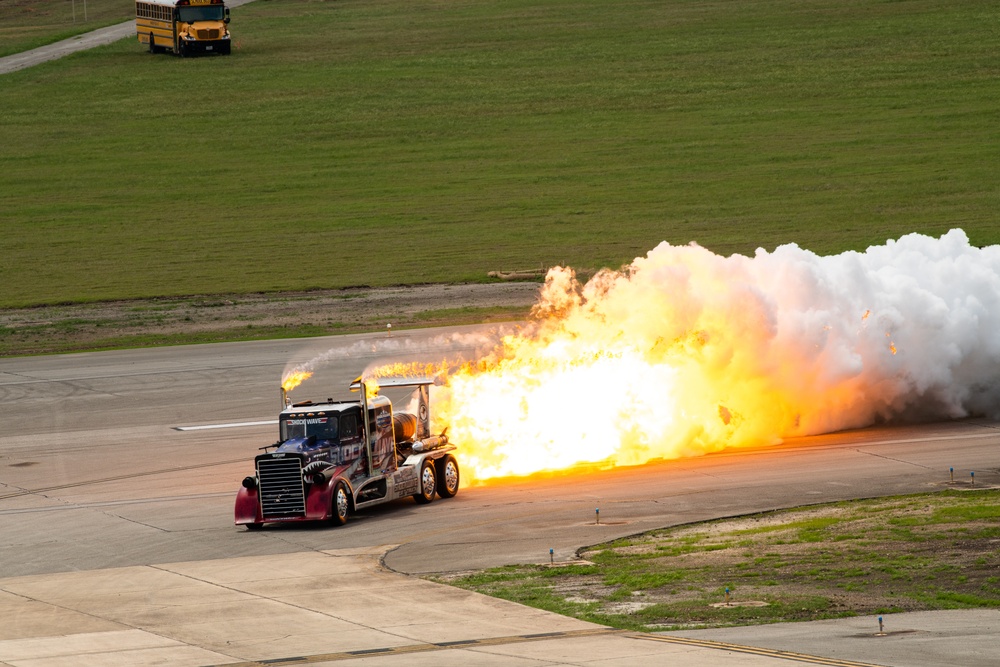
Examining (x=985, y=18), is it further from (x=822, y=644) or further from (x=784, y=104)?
(x=822, y=644)

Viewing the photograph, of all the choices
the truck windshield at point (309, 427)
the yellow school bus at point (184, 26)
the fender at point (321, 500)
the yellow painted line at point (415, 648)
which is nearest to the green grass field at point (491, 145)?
the yellow school bus at point (184, 26)

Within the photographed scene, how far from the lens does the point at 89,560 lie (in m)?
27.8

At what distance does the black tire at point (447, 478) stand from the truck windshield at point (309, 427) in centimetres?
308

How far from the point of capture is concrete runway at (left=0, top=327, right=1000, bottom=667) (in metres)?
21.3

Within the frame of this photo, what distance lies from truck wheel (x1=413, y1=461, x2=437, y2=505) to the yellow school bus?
2574 inches

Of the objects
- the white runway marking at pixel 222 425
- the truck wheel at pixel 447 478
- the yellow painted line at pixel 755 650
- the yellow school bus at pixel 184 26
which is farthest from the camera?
the yellow school bus at pixel 184 26

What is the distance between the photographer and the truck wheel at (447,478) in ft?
107

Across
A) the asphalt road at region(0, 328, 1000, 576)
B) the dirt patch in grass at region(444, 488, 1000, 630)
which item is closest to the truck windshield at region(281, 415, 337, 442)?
the asphalt road at region(0, 328, 1000, 576)

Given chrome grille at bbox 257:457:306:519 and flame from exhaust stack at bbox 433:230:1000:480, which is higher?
flame from exhaust stack at bbox 433:230:1000:480

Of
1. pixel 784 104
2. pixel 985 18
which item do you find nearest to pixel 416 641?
pixel 784 104

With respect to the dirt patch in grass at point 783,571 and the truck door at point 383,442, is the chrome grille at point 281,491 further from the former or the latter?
the dirt patch in grass at point 783,571

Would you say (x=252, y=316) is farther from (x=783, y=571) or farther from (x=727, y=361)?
(x=783, y=571)

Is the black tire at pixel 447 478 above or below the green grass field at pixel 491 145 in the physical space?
below

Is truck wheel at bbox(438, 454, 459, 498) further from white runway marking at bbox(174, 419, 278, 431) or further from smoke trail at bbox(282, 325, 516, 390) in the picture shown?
smoke trail at bbox(282, 325, 516, 390)
